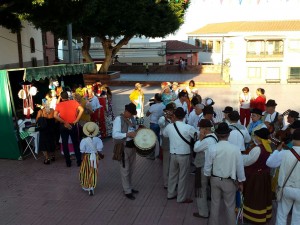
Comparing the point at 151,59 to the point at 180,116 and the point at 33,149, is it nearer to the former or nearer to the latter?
the point at 33,149

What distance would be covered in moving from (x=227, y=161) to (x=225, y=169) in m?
0.12

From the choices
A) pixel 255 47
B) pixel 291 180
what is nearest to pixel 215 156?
pixel 291 180

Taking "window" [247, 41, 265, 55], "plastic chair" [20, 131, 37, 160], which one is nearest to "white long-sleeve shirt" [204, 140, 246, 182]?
"plastic chair" [20, 131, 37, 160]

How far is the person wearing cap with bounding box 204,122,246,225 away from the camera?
5102 millimetres

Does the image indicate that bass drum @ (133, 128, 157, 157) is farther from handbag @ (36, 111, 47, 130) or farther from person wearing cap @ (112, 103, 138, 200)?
handbag @ (36, 111, 47, 130)

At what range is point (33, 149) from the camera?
10.2 m

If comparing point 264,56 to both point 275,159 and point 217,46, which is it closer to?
point 217,46

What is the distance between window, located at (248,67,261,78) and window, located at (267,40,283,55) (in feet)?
7.71

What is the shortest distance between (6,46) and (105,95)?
6.85 m

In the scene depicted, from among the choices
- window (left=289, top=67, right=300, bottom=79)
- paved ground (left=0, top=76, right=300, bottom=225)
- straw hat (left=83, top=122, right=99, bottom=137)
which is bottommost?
paved ground (left=0, top=76, right=300, bottom=225)

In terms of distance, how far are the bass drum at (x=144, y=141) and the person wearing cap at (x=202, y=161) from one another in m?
0.96

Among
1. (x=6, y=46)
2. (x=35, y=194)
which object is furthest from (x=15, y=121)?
(x=6, y=46)

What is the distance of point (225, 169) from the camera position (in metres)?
5.11

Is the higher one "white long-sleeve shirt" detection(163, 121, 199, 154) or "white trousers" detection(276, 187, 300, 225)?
"white long-sleeve shirt" detection(163, 121, 199, 154)
